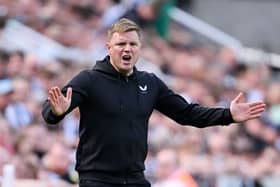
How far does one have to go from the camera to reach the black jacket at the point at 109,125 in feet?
26.1

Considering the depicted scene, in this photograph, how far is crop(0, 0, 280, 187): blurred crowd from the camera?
38.6 ft

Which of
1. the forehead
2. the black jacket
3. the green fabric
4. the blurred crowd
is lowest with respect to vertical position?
the black jacket

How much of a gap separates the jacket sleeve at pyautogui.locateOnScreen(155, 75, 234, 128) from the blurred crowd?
2638 mm

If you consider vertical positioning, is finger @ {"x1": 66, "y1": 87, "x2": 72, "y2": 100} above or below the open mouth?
below

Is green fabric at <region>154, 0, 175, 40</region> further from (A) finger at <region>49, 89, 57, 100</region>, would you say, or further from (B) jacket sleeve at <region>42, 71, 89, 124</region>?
(A) finger at <region>49, 89, 57, 100</region>

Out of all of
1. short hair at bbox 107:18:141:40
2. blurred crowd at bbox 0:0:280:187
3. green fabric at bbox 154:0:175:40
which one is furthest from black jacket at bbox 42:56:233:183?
green fabric at bbox 154:0:175:40

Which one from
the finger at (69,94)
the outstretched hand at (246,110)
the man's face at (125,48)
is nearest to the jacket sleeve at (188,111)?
the outstretched hand at (246,110)

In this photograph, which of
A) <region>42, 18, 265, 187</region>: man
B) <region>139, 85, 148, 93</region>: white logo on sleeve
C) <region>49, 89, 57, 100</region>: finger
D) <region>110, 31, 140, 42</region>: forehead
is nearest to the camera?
<region>49, 89, 57, 100</region>: finger

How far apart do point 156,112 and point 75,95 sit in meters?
7.09

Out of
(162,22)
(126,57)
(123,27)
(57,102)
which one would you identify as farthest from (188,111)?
(162,22)

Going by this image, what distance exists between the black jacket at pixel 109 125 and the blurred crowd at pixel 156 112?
9.30ft

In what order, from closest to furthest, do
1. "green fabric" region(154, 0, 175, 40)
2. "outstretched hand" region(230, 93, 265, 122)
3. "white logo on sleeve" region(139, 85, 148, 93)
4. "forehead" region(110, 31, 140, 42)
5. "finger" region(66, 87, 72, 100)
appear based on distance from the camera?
"finger" region(66, 87, 72, 100) < "forehead" region(110, 31, 140, 42) < "white logo on sleeve" region(139, 85, 148, 93) < "outstretched hand" region(230, 93, 265, 122) < "green fabric" region(154, 0, 175, 40)

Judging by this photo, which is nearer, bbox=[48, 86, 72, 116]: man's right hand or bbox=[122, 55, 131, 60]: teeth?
bbox=[48, 86, 72, 116]: man's right hand

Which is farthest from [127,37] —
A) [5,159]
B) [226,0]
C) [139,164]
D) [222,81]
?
[226,0]
